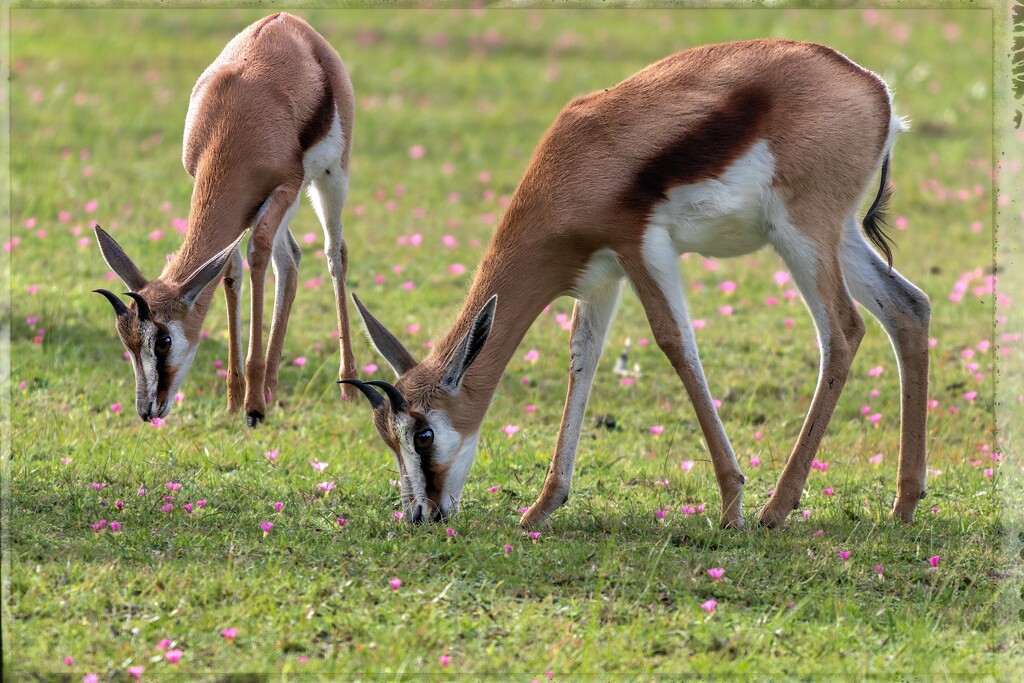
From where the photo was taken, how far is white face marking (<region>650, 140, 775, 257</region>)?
618cm

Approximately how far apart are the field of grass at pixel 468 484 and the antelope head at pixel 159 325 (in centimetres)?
47

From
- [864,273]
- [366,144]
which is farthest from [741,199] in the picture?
[366,144]

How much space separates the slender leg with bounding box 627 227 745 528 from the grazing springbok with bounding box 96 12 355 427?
2.36 metres

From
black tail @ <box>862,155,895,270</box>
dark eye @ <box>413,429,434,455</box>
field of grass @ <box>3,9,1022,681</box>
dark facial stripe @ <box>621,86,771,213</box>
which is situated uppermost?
dark facial stripe @ <box>621,86,771,213</box>

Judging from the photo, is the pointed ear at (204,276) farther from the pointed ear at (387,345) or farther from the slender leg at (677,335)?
the slender leg at (677,335)

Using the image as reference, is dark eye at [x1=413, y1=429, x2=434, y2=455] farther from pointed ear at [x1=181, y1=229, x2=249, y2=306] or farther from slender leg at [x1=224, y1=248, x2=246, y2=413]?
slender leg at [x1=224, y1=248, x2=246, y2=413]

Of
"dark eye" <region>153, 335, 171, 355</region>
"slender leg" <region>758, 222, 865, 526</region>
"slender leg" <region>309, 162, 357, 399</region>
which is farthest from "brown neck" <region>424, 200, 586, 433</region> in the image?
"slender leg" <region>309, 162, 357, 399</region>

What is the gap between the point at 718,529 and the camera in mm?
6211

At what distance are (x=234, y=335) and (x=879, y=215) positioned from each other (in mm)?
4140

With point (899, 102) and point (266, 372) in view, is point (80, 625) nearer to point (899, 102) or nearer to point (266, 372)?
point (266, 372)

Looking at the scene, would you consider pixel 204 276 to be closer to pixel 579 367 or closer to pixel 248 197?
pixel 248 197

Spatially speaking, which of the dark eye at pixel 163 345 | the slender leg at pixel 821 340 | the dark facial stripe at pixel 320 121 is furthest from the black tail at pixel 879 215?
the dark eye at pixel 163 345

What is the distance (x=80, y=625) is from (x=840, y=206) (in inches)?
169

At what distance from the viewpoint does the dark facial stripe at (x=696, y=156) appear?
6.13m
